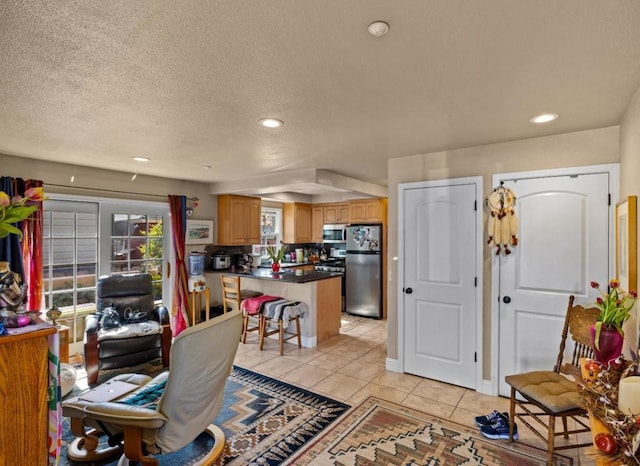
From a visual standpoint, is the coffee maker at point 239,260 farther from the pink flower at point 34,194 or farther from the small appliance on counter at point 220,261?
the pink flower at point 34,194

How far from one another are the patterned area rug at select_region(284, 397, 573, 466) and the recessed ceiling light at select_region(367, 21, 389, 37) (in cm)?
247

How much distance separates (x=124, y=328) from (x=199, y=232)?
2037 millimetres

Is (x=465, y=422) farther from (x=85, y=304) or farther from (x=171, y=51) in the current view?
(x=85, y=304)

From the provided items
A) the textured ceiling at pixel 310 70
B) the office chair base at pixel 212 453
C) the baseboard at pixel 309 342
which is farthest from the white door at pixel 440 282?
the office chair base at pixel 212 453

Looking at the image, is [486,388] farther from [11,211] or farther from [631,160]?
[11,211]

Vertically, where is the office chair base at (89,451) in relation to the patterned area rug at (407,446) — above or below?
above

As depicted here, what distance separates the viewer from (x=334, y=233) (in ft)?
22.2

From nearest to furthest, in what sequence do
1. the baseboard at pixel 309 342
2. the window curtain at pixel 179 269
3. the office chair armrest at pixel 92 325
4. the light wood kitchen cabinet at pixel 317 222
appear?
the office chair armrest at pixel 92 325 → the baseboard at pixel 309 342 → the window curtain at pixel 179 269 → the light wood kitchen cabinet at pixel 317 222

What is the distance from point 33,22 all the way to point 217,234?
4.57 meters

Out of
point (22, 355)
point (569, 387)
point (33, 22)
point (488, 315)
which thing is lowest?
point (569, 387)

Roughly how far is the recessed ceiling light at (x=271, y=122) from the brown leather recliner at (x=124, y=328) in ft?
8.89

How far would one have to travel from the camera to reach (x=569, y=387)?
87.0 inches

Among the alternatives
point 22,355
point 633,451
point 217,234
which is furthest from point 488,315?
point 217,234

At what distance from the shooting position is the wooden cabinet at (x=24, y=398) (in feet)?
3.89
